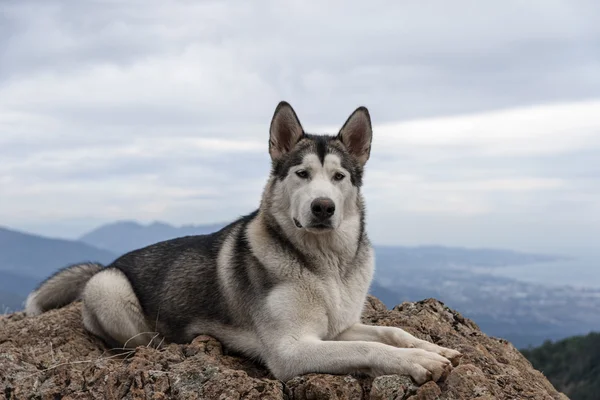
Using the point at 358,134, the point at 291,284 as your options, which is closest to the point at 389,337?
the point at 291,284

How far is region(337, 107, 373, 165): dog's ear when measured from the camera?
870cm

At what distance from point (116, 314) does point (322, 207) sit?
157 inches

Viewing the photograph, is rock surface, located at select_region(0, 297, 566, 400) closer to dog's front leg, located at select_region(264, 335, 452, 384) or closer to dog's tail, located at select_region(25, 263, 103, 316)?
dog's front leg, located at select_region(264, 335, 452, 384)

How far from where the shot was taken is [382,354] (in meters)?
6.93

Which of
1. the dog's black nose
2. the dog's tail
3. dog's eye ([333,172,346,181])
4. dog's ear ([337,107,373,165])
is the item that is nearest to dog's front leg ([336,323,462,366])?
the dog's black nose

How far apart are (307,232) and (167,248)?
9.87 feet

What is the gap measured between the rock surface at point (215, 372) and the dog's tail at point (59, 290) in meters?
1.23

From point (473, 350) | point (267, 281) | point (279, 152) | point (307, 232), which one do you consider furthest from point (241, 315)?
point (473, 350)

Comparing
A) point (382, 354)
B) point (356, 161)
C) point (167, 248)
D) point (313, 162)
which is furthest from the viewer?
point (167, 248)

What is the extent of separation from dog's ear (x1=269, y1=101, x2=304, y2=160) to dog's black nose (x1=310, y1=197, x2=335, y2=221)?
1.33 metres

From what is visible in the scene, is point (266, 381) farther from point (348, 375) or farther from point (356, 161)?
point (356, 161)

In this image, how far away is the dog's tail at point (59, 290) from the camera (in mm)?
11727

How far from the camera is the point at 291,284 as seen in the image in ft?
26.2

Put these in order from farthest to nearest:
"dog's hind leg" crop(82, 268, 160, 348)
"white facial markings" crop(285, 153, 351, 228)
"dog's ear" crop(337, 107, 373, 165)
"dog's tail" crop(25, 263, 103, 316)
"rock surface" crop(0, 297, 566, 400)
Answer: "dog's tail" crop(25, 263, 103, 316), "dog's hind leg" crop(82, 268, 160, 348), "dog's ear" crop(337, 107, 373, 165), "white facial markings" crop(285, 153, 351, 228), "rock surface" crop(0, 297, 566, 400)
